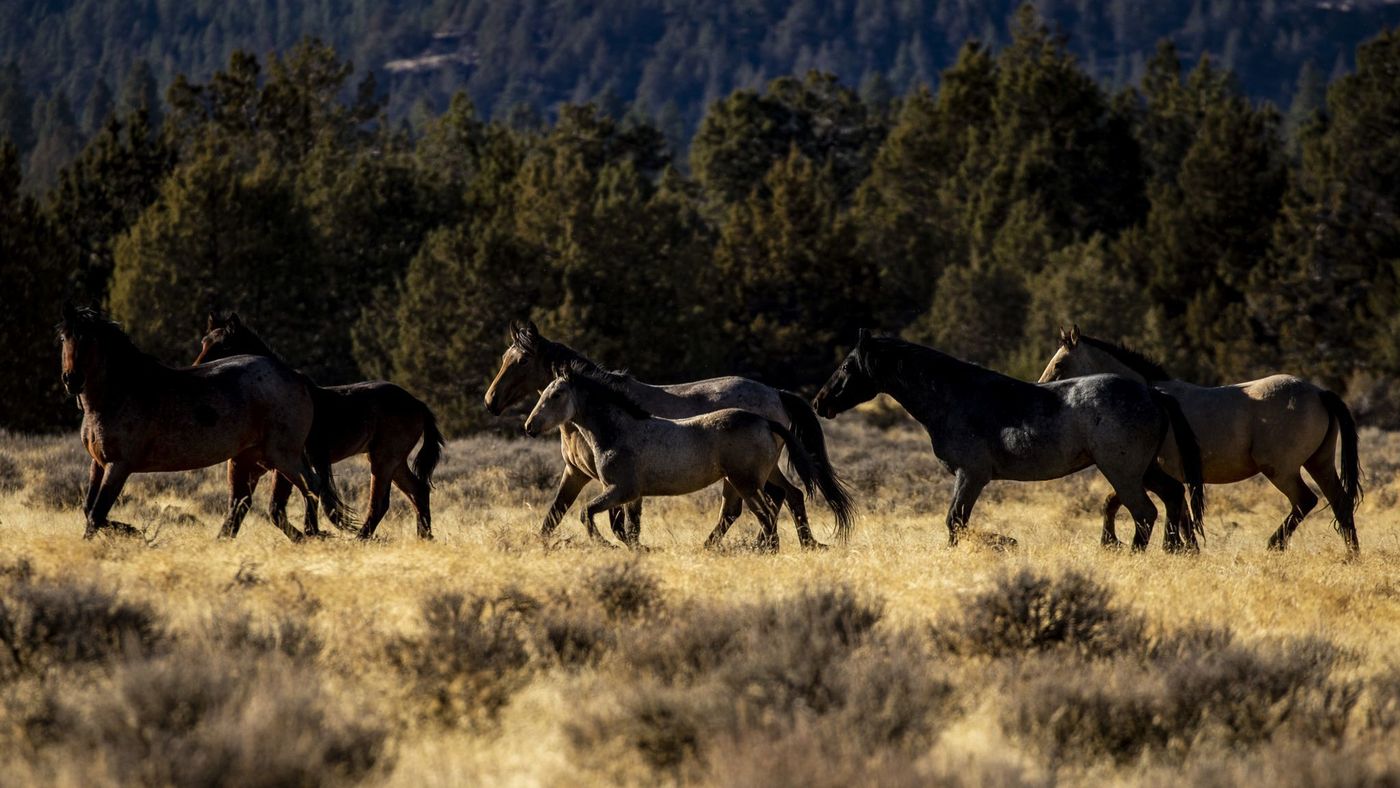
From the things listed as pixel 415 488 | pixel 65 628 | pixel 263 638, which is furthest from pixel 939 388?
pixel 65 628

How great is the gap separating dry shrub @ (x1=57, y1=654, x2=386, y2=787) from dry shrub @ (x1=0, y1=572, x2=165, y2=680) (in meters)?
0.76

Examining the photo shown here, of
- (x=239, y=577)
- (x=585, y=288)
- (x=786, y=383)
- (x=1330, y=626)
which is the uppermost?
(x=1330, y=626)

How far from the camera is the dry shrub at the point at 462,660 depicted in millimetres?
6223

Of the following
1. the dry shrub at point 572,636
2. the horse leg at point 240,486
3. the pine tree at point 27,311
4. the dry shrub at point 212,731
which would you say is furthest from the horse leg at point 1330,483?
the pine tree at point 27,311

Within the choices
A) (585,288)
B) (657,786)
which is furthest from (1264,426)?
(585,288)

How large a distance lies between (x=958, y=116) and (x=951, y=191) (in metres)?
4.91

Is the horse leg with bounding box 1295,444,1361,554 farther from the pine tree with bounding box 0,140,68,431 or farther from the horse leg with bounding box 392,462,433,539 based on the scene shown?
the pine tree with bounding box 0,140,68,431

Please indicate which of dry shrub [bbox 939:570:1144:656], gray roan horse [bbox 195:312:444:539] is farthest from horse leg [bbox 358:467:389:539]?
dry shrub [bbox 939:570:1144:656]

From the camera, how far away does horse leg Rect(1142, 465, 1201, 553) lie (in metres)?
11.1

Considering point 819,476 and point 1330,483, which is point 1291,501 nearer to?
point 1330,483

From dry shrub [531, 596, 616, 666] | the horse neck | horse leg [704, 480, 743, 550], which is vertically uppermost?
the horse neck

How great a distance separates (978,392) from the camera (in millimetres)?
11125

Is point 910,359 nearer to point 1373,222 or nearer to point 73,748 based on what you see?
point 73,748

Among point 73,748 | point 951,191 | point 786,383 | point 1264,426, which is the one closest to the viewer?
point 73,748
